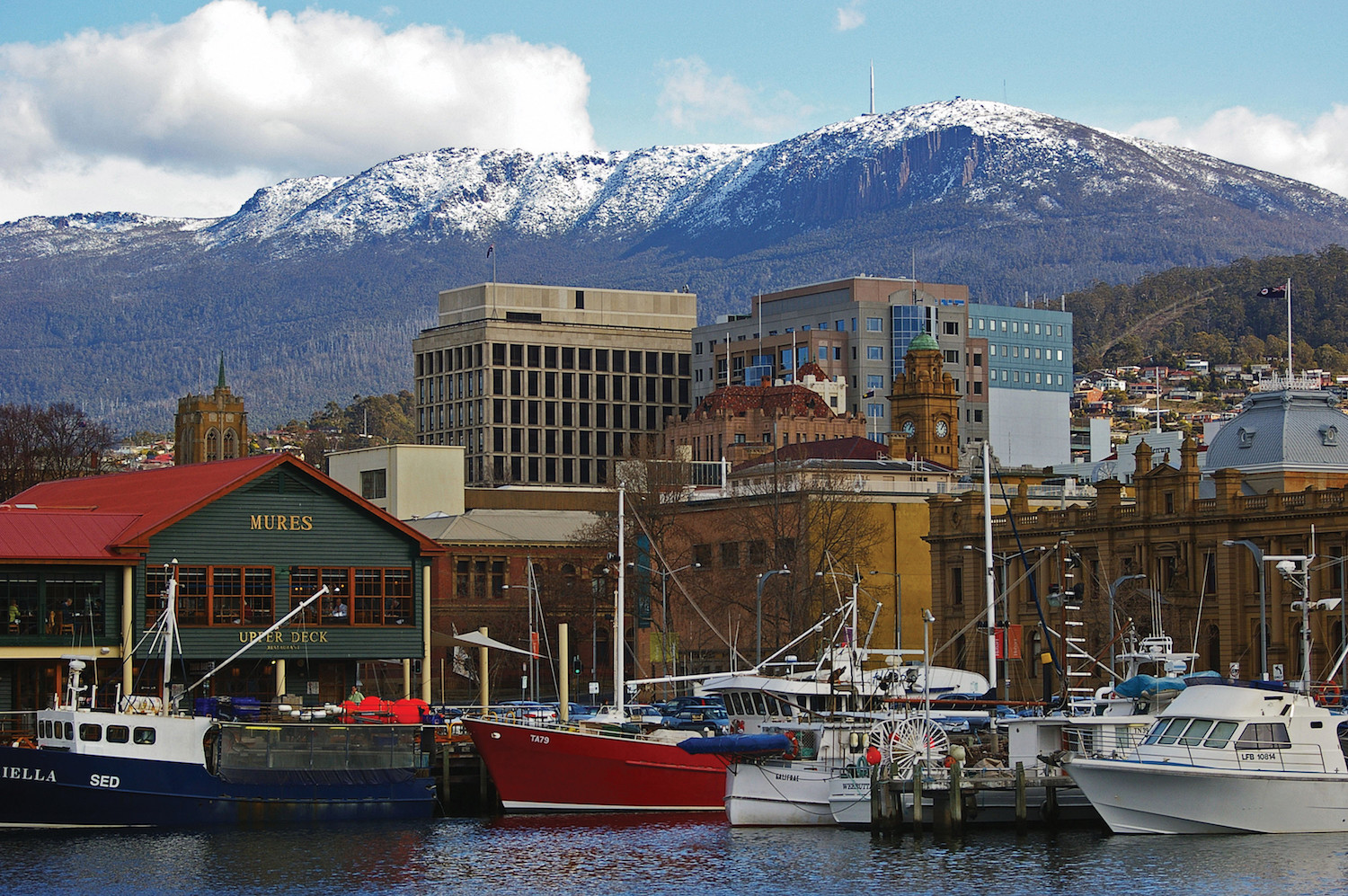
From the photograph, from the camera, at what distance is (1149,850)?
66.1 m

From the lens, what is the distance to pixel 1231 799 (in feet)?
221

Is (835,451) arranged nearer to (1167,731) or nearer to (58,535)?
(58,535)

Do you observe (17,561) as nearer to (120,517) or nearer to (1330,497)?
Answer: (120,517)

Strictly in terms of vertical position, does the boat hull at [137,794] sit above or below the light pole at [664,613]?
below

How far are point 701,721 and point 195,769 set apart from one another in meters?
21.6

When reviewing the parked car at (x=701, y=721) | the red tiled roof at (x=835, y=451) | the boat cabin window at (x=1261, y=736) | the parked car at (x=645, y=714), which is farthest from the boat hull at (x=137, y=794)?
the red tiled roof at (x=835, y=451)

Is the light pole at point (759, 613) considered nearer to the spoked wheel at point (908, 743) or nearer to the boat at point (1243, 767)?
the spoked wheel at point (908, 743)

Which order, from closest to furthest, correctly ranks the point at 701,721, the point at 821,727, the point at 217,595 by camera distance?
the point at 821,727
the point at 701,721
the point at 217,595

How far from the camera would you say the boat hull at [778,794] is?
246ft

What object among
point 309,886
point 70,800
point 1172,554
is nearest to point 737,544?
point 1172,554

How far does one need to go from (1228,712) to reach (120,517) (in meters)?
46.6

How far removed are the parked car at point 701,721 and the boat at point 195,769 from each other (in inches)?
430

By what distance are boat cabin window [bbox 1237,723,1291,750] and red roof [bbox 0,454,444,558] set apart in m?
39.1

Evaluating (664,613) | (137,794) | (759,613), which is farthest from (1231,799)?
(664,613)
